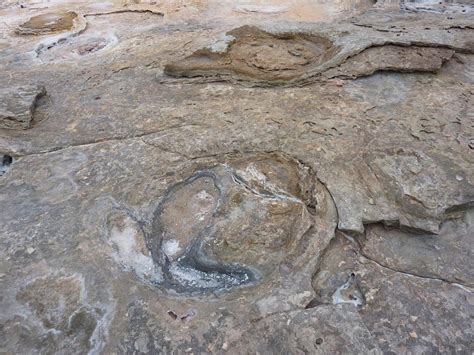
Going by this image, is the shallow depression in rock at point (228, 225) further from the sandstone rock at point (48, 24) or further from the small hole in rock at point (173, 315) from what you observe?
the sandstone rock at point (48, 24)

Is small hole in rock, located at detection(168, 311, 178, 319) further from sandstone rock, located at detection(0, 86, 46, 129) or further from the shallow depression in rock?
sandstone rock, located at detection(0, 86, 46, 129)

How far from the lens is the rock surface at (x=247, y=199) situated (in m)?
1.71

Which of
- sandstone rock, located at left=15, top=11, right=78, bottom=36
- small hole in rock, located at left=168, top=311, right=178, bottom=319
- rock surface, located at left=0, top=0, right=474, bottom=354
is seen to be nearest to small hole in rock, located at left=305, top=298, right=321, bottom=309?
rock surface, located at left=0, top=0, right=474, bottom=354

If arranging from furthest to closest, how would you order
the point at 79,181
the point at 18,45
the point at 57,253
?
the point at 18,45
the point at 79,181
the point at 57,253

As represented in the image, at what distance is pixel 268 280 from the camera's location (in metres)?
1.88

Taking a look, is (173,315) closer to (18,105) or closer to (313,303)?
(313,303)

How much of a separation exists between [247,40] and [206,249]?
8.99ft

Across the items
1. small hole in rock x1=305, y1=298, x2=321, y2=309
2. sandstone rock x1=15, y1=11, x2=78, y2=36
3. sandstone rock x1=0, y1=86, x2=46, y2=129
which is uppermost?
small hole in rock x1=305, y1=298, x2=321, y2=309

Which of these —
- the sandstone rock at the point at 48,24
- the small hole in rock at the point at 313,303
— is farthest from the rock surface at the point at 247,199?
the sandstone rock at the point at 48,24

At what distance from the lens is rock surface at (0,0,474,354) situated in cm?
171

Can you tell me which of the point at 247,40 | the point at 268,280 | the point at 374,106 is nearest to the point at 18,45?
the point at 247,40

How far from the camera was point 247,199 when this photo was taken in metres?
2.20

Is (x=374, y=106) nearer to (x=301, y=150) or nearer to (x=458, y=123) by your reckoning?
(x=458, y=123)

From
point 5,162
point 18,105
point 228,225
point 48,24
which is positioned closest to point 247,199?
point 228,225
